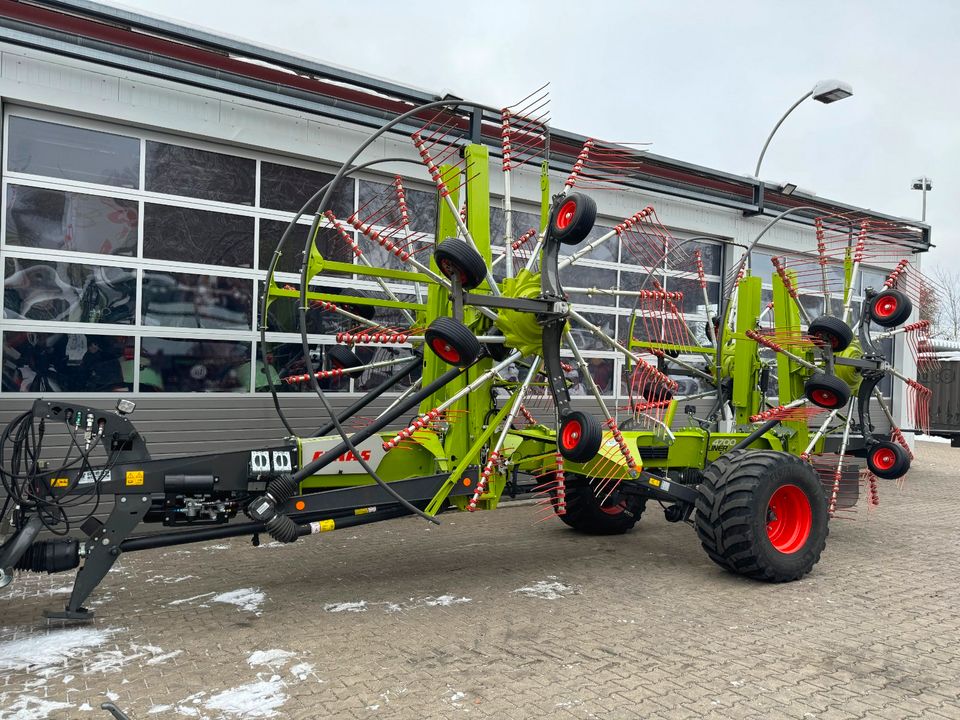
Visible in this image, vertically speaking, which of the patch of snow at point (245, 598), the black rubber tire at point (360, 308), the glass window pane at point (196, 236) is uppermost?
the glass window pane at point (196, 236)

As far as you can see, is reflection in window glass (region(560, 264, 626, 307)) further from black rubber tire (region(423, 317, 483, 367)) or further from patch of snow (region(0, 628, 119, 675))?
patch of snow (region(0, 628, 119, 675))

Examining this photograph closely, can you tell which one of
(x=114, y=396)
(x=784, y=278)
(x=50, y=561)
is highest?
(x=784, y=278)

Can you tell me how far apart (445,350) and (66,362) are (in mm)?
5120

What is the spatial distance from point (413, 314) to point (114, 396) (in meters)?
3.83

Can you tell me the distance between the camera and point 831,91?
1320cm

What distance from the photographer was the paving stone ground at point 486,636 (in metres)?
4.07

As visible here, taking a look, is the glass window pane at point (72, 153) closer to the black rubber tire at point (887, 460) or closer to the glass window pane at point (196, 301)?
the glass window pane at point (196, 301)

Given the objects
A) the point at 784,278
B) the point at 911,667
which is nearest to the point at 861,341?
the point at 784,278

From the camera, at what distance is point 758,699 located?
4133 mm

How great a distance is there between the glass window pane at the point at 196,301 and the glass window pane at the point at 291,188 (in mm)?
1032

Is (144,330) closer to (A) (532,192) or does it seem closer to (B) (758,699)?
(A) (532,192)

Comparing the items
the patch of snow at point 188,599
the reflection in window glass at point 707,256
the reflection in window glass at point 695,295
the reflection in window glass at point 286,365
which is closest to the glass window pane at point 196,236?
the reflection in window glass at point 286,365

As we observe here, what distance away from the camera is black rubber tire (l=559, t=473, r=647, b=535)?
26.5 ft

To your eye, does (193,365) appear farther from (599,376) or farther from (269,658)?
(599,376)
